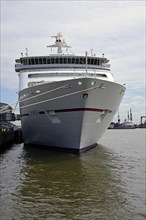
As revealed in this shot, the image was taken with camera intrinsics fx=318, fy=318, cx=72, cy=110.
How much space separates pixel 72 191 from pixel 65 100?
28.6 feet

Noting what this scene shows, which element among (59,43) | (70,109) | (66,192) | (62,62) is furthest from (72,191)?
(59,43)

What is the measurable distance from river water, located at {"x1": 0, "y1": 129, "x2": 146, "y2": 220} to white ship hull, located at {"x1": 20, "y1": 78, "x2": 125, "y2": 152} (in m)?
2.41

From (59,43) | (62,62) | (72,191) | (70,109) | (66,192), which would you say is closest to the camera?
(66,192)

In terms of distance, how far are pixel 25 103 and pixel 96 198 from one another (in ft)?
44.0

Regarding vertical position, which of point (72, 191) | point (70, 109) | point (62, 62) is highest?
point (62, 62)

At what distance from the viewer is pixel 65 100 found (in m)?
19.3

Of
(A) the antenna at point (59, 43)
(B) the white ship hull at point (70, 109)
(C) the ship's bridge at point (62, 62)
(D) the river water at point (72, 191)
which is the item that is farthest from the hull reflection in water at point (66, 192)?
(A) the antenna at point (59, 43)

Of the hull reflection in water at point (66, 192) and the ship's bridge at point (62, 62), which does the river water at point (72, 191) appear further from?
the ship's bridge at point (62, 62)

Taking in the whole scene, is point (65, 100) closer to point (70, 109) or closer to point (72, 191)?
point (70, 109)

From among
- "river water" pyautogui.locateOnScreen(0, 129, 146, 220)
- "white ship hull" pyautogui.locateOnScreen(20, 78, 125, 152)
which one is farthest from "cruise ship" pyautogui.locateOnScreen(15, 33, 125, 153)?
"river water" pyautogui.locateOnScreen(0, 129, 146, 220)

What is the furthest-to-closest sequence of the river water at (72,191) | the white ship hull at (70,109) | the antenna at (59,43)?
1. the antenna at (59,43)
2. the white ship hull at (70,109)
3. the river water at (72,191)

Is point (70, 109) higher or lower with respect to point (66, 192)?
higher

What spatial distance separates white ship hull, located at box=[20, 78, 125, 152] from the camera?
18.9m

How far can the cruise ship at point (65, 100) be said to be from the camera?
1897cm
